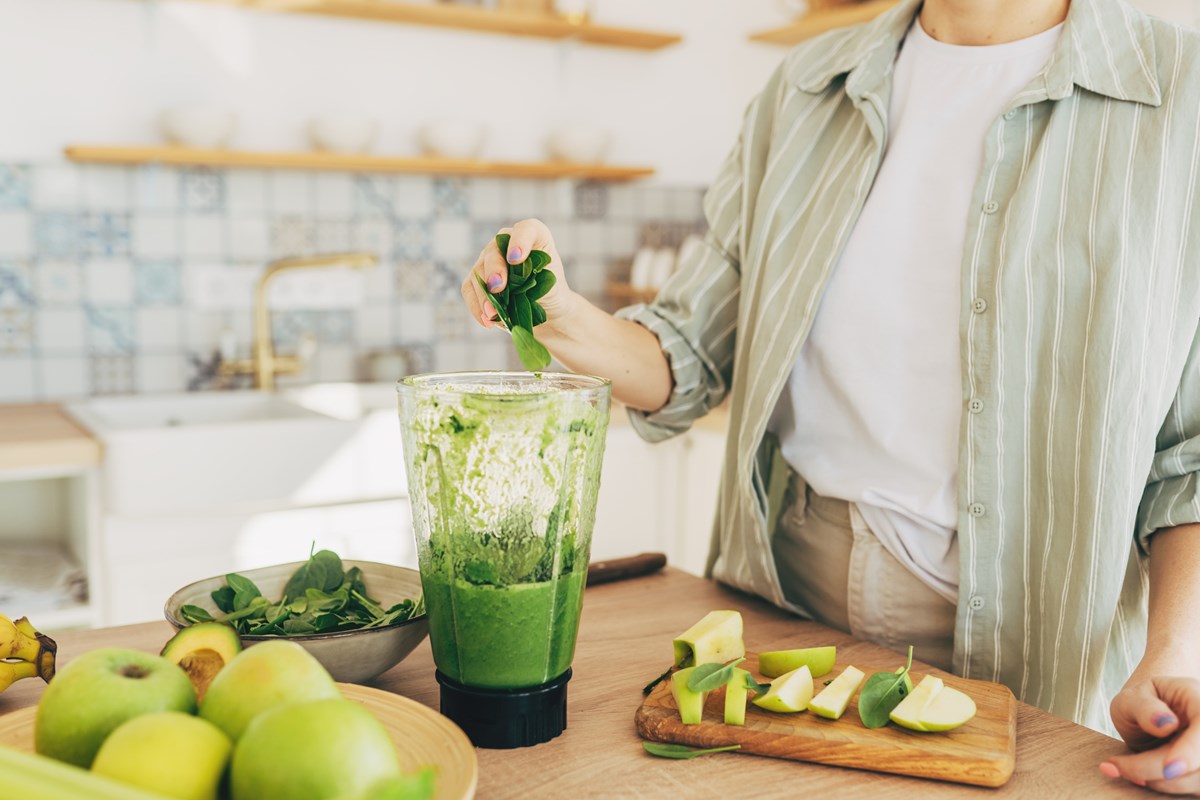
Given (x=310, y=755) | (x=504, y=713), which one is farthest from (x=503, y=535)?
(x=310, y=755)

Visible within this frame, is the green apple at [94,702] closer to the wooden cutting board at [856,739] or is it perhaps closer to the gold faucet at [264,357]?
the wooden cutting board at [856,739]

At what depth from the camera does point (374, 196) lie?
115 inches

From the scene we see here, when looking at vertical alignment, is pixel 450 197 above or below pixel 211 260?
above

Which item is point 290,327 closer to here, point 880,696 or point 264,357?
point 264,357

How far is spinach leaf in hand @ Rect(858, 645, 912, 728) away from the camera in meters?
0.78

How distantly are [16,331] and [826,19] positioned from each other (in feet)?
7.05

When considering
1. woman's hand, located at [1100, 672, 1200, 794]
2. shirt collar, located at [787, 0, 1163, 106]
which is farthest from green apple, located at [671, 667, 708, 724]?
shirt collar, located at [787, 0, 1163, 106]

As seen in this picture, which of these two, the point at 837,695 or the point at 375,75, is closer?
the point at 837,695

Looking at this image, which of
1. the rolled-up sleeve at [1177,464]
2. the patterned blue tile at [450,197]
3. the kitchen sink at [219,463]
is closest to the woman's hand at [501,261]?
the rolled-up sleeve at [1177,464]

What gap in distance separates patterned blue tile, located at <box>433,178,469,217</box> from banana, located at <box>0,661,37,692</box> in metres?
2.27

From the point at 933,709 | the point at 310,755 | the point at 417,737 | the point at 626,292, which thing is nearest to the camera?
the point at 310,755

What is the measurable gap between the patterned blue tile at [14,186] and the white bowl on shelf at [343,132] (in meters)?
0.67

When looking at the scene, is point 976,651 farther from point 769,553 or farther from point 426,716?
point 426,716

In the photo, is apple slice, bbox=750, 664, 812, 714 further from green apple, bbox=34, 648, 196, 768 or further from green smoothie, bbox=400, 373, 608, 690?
green apple, bbox=34, 648, 196, 768
